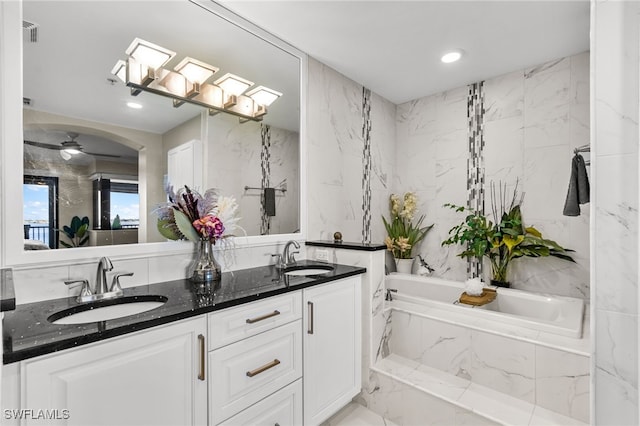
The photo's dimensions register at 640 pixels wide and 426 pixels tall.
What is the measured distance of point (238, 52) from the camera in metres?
2.01

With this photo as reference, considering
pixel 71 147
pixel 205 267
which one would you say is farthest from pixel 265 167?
pixel 71 147

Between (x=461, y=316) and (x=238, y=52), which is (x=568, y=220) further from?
(x=238, y=52)

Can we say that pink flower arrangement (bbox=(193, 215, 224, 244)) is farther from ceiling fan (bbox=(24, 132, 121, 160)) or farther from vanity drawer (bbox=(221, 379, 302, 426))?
vanity drawer (bbox=(221, 379, 302, 426))

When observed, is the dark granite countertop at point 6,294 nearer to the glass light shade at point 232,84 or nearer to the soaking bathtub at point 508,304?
the glass light shade at point 232,84

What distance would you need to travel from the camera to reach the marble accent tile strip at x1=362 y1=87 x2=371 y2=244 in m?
3.06

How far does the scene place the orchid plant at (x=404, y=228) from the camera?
10.6 feet

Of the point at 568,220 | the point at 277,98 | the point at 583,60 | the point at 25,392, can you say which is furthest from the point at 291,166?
the point at 583,60

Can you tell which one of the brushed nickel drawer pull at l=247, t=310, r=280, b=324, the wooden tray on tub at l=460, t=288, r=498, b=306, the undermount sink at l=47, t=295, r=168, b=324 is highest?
the undermount sink at l=47, t=295, r=168, b=324

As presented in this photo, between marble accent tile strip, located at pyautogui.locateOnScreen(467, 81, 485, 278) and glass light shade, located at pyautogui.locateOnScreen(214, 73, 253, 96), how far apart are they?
86.2 inches

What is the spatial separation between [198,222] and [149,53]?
920 millimetres

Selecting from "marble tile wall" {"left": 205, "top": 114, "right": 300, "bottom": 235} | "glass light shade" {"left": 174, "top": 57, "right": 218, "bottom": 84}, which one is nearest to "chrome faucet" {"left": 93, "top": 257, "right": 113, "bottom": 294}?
"marble tile wall" {"left": 205, "top": 114, "right": 300, "bottom": 235}

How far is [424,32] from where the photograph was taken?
7.10 feet

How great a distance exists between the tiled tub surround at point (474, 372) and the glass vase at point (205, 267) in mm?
1282

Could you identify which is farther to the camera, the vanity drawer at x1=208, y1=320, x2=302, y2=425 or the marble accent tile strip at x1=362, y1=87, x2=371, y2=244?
the marble accent tile strip at x1=362, y1=87, x2=371, y2=244
